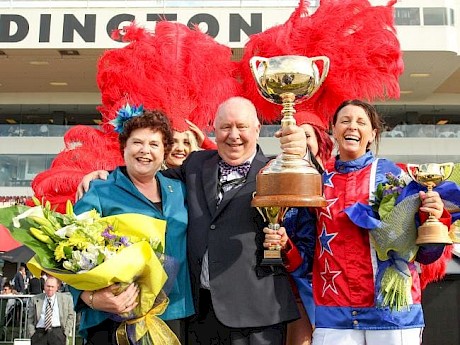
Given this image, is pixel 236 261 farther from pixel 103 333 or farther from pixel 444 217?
pixel 444 217

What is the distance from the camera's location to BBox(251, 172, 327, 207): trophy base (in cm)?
230

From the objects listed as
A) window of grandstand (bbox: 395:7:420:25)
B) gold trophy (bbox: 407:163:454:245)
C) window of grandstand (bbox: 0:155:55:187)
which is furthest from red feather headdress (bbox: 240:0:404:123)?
window of grandstand (bbox: 0:155:55:187)

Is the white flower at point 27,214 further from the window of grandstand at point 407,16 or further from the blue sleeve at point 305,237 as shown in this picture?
the window of grandstand at point 407,16

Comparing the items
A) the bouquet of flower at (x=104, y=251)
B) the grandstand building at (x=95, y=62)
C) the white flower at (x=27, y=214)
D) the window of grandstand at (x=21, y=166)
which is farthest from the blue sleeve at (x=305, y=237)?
the window of grandstand at (x=21, y=166)

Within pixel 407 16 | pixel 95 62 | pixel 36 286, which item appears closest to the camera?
pixel 36 286

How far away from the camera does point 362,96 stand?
3.70 metres

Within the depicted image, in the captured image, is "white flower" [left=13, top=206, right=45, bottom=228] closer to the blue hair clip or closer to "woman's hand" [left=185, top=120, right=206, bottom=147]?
the blue hair clip

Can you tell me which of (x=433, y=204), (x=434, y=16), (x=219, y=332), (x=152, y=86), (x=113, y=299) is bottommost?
(x=219, y=332)

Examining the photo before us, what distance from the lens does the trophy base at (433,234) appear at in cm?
216

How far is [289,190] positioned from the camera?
2.33 meters

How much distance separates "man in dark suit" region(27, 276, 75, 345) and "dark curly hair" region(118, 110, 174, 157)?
16.0 ft

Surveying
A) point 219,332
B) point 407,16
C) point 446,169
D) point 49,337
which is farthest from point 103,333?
point 407,16

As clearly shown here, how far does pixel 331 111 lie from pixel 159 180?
1.47 metres

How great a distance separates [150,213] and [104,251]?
1.30 feet
